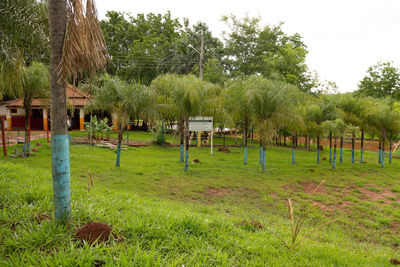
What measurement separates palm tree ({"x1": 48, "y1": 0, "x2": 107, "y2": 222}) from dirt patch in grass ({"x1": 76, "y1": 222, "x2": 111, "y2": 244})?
436 mm

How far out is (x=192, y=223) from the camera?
422 centimetres

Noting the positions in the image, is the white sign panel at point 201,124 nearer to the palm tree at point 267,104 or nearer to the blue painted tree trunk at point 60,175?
the palm tree at point 267,104

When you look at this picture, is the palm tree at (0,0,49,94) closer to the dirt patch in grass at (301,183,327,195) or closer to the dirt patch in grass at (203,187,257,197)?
the dirt patch in grass at (203,187,257,197)

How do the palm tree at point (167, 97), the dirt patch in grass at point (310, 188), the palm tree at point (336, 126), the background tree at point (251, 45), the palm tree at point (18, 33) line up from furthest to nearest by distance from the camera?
the background tree at point (251, 45)
the palm tree at point (336, 126)
the palm tree at point (167, 97)
the dirt patch in grass at point (310, 188)
the palm tree at point (18, 33)

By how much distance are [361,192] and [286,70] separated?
19799 millimetres

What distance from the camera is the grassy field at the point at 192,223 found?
3.24 meters

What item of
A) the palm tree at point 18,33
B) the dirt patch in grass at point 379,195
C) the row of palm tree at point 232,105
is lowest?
the dirt patch in grass at point 379,195

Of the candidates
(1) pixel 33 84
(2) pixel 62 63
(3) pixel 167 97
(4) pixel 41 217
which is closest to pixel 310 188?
(3) pixel 167 97

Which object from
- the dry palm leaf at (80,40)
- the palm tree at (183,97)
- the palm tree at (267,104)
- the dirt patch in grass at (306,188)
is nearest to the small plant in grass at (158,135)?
the palm tree at (183,97)

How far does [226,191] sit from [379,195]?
5.80 meters

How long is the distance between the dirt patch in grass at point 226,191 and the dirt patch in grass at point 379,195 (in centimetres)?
423

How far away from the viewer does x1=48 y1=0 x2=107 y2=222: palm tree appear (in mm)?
3625

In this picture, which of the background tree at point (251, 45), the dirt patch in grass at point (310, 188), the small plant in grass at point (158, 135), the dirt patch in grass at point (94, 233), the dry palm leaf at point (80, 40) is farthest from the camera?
the background tree at point (251, 45)

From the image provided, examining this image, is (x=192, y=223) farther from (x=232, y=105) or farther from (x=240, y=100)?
(x=232, y=105)
